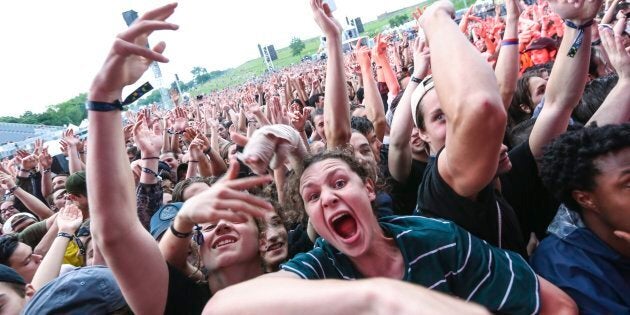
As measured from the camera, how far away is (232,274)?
6.73 feet

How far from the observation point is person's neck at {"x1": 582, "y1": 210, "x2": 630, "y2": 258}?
1.58m

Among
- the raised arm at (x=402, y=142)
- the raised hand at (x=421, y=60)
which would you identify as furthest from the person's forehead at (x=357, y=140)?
the raised hand at (x=421, y=60)

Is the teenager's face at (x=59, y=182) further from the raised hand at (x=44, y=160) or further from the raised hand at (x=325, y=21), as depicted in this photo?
the raised hand at (x=325, y=21)

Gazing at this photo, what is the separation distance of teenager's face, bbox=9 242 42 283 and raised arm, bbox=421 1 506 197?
3090 millimetres

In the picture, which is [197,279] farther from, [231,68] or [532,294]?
[231,68]

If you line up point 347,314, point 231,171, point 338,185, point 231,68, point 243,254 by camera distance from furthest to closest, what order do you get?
point 231,68 < point 243,254 < point 338,185 < point 231,171 < point 347,314

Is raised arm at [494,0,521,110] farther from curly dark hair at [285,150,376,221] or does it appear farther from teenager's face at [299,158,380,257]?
teenager's face at [299,158,380,257]

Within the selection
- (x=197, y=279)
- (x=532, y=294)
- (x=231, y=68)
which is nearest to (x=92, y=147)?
(x=197, y=279)

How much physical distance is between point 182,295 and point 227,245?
Answer: 38 centimetres

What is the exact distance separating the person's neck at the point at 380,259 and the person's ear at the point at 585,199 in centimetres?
82

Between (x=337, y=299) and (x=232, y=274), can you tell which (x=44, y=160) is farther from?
(x=337, y=299)

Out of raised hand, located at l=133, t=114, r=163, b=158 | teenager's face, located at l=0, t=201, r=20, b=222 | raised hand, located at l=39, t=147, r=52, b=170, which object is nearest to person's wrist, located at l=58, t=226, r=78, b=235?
raised hand, located at l=133, t=114, r=163, b=158

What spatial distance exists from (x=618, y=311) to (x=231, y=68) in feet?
369

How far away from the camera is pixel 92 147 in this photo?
1439mm
